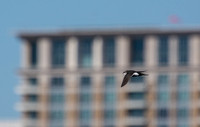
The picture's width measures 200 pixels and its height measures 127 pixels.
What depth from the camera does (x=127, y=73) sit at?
64.1 m

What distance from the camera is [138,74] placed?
61.8m

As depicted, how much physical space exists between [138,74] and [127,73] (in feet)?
7.57
